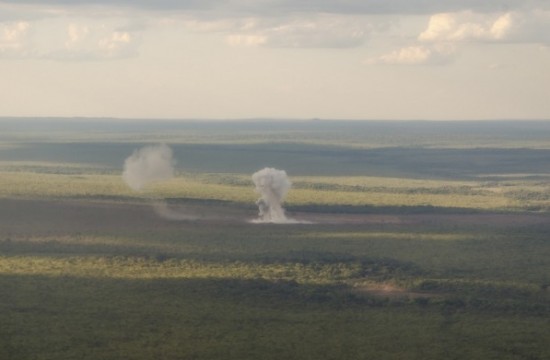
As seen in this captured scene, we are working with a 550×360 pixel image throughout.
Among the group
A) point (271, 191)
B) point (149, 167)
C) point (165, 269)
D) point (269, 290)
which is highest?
point (149, 167)

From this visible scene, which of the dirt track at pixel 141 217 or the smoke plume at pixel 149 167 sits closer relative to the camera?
the dirt track at pixel 141 217

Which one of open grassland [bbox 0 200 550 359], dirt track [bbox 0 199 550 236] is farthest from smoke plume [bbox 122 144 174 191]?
open grassland [bbox 0 200 550 359]

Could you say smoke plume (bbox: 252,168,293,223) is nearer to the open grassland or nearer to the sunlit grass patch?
the open grassland

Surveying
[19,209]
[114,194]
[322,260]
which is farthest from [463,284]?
[114,194]

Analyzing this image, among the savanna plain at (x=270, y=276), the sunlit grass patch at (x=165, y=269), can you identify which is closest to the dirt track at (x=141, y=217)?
the savanna plain at (x=270, y=276)

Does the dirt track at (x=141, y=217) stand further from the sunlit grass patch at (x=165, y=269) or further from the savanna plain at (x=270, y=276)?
the sunlit grass patch at (x=165, y=269)

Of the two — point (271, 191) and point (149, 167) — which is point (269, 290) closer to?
point (271, 191)

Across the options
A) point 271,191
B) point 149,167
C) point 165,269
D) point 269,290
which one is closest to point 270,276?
point 269,290
